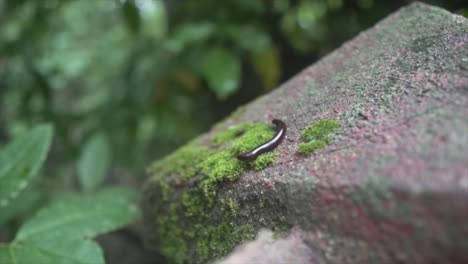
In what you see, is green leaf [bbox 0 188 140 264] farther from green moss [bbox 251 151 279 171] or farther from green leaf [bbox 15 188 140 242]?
green moss [bbox 251 151 279 171]

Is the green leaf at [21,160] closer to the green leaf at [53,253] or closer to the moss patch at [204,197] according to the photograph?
the green leaf at [53,253]

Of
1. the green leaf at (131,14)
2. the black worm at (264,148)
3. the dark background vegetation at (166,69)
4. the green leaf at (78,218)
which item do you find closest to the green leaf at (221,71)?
the dark background vegetation at (166,69)

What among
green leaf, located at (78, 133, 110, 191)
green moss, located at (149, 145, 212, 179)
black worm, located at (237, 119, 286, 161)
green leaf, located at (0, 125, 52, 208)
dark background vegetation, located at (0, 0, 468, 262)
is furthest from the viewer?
dark background vegetation, located at (0, 0, 468, 262)

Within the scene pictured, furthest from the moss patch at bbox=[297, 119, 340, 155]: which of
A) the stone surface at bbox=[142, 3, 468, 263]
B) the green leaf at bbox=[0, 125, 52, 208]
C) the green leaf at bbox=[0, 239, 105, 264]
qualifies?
the green leaf at bbox=[0, 125, 52, 208]

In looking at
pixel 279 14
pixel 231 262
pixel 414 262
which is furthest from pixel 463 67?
pixel 279 14

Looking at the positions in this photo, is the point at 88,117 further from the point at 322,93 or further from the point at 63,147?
the point at 322,93

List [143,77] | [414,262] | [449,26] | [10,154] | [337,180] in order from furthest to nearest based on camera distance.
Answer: [143,77], [10,154], [449,26], [337,180], [414,262]
